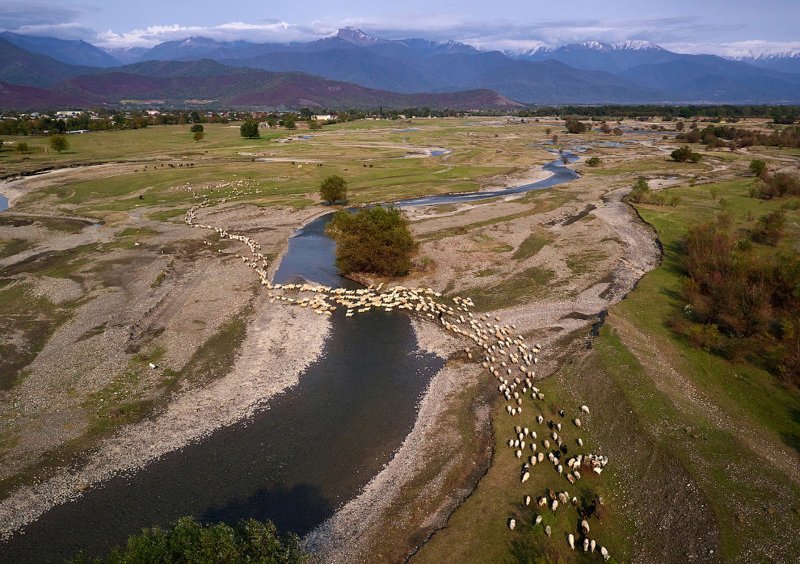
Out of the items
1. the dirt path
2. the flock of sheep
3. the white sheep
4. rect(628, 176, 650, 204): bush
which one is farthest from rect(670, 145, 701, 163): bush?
the white sheep

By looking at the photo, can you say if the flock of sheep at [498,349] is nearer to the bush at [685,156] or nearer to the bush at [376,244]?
the bush at [376,244]

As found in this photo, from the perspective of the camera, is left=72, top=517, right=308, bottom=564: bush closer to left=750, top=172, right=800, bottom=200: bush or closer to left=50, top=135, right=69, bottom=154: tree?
left=750, top=172, right=800, bottom=200: bush

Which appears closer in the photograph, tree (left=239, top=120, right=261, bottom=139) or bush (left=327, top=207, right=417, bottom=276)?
bush (left=327, top=207, right=417, bottom=276)

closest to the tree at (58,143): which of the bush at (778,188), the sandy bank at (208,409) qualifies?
the sandy bank at (208,409)

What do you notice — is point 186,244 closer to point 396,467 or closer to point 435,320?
point 435,320

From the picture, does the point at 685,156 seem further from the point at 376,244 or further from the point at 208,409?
the point at 208,409
